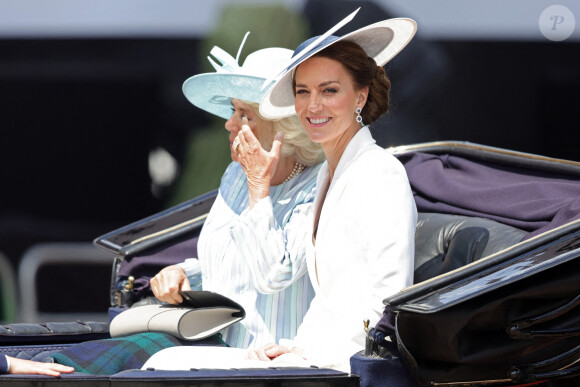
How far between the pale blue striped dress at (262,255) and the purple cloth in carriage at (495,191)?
416mm

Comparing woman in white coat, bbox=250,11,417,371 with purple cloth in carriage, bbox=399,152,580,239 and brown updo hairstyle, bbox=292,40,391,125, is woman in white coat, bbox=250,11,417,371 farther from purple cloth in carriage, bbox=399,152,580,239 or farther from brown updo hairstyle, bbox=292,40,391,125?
purple cloth in carriage, bbox=399,152,580,239

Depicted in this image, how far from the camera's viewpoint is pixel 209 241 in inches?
124

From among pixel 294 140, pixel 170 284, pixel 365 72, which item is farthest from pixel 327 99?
pixel 170 284

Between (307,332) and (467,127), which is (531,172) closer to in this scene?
(307,332)

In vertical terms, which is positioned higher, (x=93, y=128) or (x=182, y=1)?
(x=182, y=1)

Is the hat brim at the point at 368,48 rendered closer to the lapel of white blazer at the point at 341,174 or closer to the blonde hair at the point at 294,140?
the blonde hair at the point at 294,140

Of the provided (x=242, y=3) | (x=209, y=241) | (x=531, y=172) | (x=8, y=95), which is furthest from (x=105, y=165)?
(x=531, y=172)

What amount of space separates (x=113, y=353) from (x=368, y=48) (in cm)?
111

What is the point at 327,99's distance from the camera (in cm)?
265

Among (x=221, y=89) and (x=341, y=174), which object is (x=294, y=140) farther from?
(x=341, y=174)

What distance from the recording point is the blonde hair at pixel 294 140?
300 cm

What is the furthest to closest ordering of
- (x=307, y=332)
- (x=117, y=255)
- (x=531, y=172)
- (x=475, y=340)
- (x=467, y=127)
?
(x=467, y=127) < (x=117, y=255) < (x=531, y=172) < (x=307, y=332) < (x=475, y=340)

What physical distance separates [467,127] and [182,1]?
183cm

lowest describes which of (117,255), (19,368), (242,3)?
(19,368)
